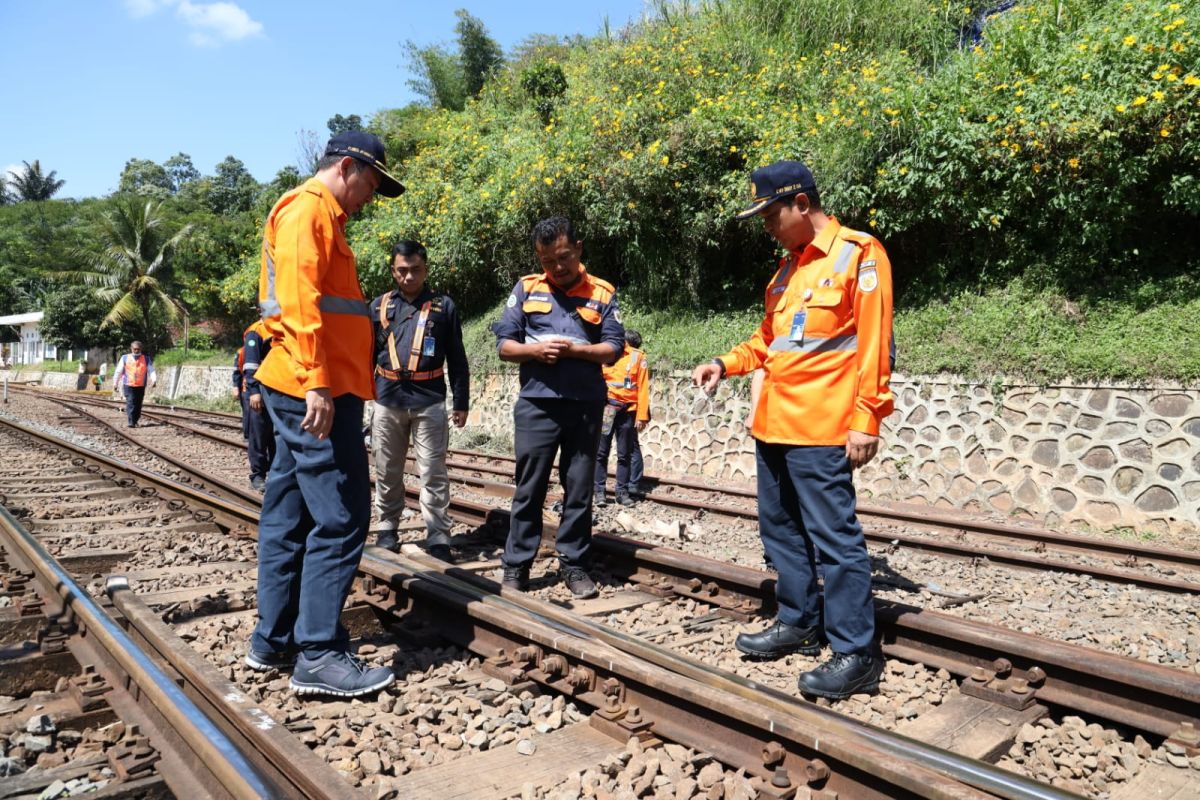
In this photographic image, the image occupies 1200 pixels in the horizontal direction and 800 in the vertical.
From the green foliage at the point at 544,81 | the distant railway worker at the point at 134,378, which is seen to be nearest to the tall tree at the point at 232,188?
the green foliage at the point at 544,81

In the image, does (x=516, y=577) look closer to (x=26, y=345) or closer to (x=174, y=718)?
(x=174, y=718)

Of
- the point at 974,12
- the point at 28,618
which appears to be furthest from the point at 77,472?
the point at 974,12

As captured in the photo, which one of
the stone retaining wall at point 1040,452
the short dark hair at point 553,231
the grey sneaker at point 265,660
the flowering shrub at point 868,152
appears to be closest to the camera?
the grey sneaker at point 265,660

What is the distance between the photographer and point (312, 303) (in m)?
3.19

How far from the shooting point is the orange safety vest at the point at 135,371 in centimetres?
1667

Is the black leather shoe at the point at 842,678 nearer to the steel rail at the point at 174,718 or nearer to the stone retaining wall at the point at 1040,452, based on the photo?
the steel rail at the point at 174,718

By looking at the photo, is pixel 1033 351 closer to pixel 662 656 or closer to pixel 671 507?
pixel 671 507

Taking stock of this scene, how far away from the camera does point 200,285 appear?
117 feet

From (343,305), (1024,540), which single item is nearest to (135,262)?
(1024,540)

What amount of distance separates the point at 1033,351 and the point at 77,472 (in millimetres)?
10934

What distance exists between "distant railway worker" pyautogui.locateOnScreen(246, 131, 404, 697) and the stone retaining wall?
25.2 feet

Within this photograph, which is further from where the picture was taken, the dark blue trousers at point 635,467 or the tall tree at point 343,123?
the tall tree at point 343,123

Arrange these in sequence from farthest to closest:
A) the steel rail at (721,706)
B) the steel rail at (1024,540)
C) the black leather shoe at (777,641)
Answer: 1. the steel rail at (1024,540)
2. the black leather shoe at (777,641)
3. the steel rail at (721,706)

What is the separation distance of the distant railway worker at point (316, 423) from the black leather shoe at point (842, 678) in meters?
1.61
